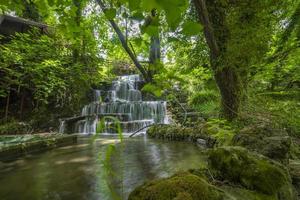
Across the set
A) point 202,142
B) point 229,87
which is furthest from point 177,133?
point 229,87

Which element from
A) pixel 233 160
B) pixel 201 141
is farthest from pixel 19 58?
pixel 233 160

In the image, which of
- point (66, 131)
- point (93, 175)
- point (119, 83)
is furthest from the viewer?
point (119, 83)

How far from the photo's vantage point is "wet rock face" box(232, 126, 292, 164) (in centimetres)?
267

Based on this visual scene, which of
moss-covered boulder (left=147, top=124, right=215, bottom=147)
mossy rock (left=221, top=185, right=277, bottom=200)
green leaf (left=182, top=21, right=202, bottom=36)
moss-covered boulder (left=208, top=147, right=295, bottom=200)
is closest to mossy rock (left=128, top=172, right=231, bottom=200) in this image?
mossy rock (left=221, top=185, right=277, bottom=200)

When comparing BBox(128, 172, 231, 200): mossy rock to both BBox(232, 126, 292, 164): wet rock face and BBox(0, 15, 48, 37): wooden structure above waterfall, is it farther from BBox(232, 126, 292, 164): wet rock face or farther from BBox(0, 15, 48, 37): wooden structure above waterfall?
BBox(0, 15, 48, 37): wooden structure above waterfall

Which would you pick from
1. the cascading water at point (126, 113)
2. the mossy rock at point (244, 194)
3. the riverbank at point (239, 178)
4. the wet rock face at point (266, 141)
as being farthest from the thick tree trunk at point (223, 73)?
the cascading water at point (126, 113)

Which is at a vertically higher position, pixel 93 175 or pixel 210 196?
pixel 210 196

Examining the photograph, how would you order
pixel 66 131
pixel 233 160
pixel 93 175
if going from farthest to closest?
pixel 66 131
pixel 93 175
pixel 233 160

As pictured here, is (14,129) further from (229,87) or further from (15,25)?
(229,87)

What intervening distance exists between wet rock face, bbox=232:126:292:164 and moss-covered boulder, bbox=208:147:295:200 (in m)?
0.60

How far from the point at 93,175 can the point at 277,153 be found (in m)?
2.83

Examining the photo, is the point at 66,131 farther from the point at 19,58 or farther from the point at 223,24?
the point at 223,24

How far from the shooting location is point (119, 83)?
15.4 metres

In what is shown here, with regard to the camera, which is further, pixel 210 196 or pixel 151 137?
pixel 151 137
